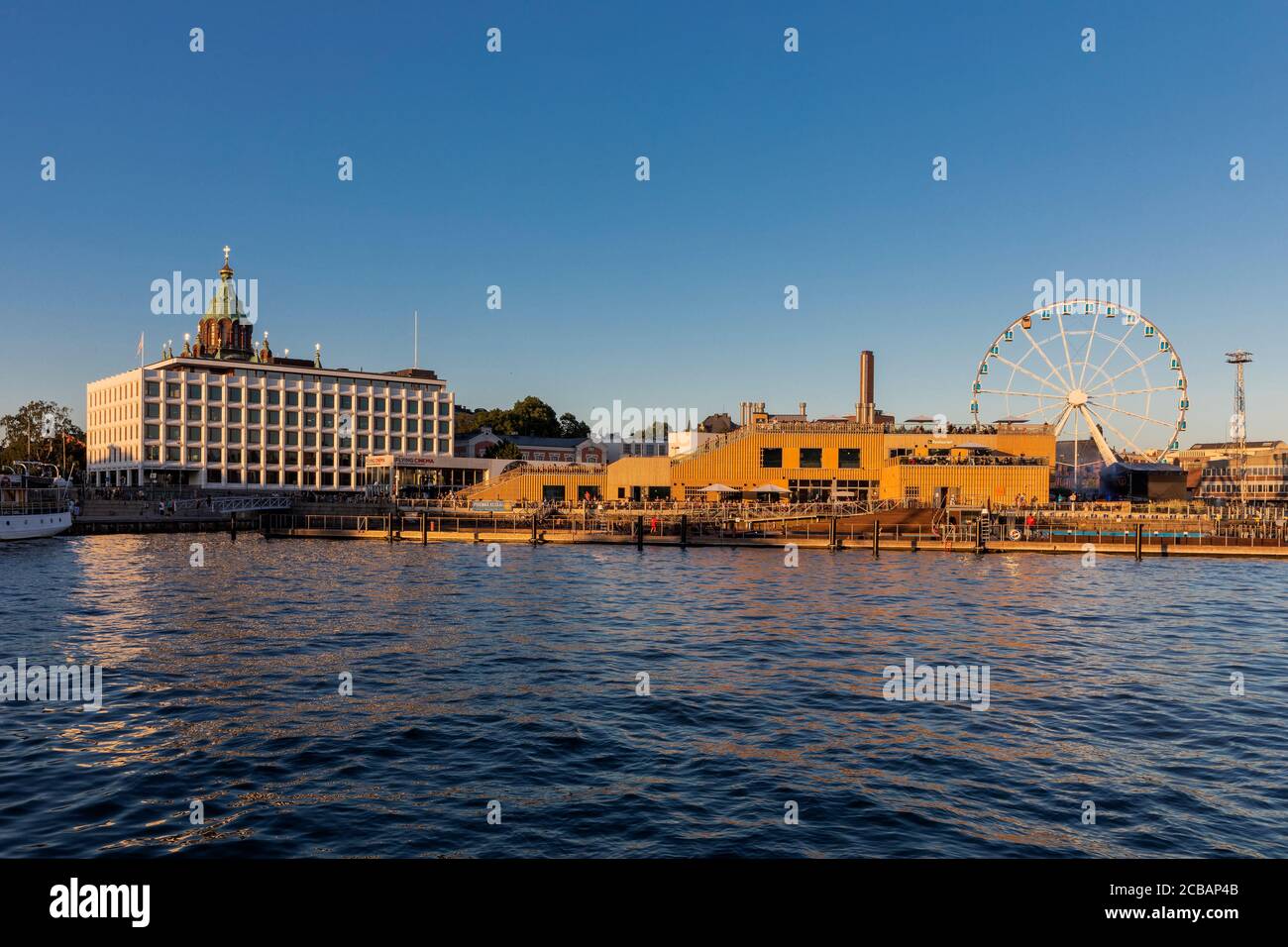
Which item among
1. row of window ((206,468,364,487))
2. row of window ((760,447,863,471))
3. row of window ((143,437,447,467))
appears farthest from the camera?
row of window ((206,468,364,487))

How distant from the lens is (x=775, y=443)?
87.0 meters

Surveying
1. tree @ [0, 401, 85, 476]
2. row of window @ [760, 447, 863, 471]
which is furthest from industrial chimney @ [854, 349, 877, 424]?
tree @ [0, 401, 85, 476]

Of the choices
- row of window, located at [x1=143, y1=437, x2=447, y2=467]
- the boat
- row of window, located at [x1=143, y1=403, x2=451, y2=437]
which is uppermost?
row of window, located at [x1=143, y1=403, x2=451, y2=437]

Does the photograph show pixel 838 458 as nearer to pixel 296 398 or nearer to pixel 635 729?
pixel 635 729

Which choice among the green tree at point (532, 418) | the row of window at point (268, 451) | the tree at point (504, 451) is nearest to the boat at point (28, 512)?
the row of window at point (268, 451)

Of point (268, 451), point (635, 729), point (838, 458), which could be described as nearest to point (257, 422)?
point (268, 451)

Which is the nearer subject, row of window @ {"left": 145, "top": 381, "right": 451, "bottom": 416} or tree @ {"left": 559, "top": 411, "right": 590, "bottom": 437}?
row of window @ {"left": 145, "top": 381, "right": 451, "bottom": 416}

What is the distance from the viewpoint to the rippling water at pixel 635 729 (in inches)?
544

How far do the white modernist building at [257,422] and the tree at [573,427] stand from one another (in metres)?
43.5

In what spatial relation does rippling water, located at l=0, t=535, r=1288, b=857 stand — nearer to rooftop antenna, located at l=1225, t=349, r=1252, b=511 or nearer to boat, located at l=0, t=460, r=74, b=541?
boat, located at l=0, t=460, r=74, b=541

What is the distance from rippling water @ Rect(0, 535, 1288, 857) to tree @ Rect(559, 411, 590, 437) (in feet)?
467

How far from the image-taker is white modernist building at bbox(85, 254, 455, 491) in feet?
387
